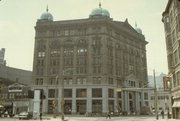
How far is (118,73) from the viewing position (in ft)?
278

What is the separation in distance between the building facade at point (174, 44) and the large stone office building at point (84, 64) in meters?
31.7

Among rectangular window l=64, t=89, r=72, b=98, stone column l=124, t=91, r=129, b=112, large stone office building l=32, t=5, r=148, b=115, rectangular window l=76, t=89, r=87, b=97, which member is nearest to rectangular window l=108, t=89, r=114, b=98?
large stone office building l=32, t=5, r=148, b=115

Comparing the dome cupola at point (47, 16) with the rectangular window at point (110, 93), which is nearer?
the rectangular window at point (110, 93)

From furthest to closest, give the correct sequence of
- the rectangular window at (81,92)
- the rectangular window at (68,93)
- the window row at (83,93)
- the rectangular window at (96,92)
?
1. the rectangular window at (68,93)
2. the rectangular window at (81,92)
3. the window row at (83,93)
4. the rectangular window at (96,92)

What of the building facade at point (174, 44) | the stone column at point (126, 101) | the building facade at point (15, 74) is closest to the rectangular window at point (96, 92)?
the stone column at point (126, 101)

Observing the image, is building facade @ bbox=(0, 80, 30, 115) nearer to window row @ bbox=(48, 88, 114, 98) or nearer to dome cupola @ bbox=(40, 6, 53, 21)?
window row @ bbox=(48, 88, 114, 98)

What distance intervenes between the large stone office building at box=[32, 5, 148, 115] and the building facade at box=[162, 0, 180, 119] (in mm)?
31698

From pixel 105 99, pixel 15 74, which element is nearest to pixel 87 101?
pixel 105 99

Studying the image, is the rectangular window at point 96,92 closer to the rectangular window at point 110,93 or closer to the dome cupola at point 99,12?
the rectangular window at point 110,93

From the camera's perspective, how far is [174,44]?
44500mm

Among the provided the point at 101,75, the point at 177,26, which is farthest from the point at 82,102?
the point at 177,26

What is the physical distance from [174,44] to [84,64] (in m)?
40.2

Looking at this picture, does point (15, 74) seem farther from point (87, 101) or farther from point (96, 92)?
point (96, 92)

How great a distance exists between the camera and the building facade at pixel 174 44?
4134cm
